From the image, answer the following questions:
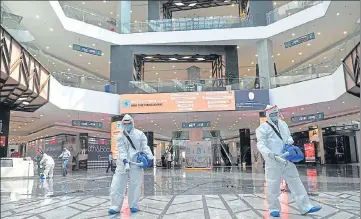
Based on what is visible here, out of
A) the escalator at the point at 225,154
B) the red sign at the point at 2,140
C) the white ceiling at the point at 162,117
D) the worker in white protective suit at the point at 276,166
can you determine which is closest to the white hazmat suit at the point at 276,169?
the worker in white protective suit at the point at 276,166

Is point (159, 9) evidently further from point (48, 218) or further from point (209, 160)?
point (48, 218)

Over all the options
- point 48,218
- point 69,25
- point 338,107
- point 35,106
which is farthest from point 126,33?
point 48,218

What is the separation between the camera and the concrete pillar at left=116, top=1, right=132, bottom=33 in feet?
73.7

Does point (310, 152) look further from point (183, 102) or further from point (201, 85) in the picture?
point (183, 102)

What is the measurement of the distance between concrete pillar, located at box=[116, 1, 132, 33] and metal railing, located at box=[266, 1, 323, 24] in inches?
425

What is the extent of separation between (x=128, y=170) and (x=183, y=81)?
1539 cm

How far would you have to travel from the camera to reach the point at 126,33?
883 inches

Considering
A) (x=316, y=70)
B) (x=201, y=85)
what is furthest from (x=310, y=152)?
(x=201, y=85)

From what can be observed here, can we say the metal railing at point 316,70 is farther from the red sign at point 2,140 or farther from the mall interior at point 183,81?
the red sign at point 2,140

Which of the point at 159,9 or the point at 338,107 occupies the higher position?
the point at 159,9

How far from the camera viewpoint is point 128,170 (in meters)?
4.91

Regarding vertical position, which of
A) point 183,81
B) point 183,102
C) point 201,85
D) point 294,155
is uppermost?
point 183,81

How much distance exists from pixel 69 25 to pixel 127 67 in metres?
4.98

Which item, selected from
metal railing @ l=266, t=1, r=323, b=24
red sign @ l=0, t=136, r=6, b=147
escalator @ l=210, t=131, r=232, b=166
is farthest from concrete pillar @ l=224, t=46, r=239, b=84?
red sign @ l=0, t=136, r=6, b=147
